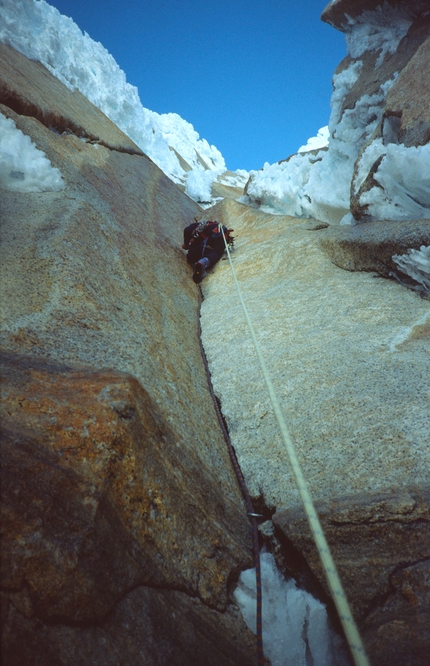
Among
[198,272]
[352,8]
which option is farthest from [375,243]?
[352,8]

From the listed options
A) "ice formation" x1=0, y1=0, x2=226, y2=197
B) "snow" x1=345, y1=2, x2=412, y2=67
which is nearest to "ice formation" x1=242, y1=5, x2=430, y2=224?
"snow" x1=345, y1=2, x2=412, y2=67

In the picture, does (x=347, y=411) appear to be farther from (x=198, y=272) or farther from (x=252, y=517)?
(x=198, y=272)

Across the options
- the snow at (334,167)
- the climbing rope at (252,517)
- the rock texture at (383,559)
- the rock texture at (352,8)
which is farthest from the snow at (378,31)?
the rock texture at (383,559)

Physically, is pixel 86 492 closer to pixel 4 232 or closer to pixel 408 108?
pixel 4 232

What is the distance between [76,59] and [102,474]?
1438 centimetres

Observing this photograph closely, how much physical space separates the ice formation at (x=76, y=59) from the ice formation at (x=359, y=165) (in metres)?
7.14

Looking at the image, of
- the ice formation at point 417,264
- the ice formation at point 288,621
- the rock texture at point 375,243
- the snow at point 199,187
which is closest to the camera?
the ice formation at point 288,621

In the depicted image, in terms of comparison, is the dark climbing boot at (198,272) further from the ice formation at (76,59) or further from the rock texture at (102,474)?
the ice formation at (76,59)

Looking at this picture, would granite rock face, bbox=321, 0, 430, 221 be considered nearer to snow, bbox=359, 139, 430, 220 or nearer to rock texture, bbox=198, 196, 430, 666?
snow, bbox=359, 139, 430, 220

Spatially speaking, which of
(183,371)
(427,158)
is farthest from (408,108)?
(183,371)

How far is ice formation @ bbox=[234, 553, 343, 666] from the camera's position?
2.21 m

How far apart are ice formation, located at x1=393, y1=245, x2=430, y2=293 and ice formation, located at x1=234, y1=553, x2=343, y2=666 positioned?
472cm

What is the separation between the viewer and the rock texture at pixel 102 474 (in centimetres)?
164

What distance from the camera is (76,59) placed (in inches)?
454
